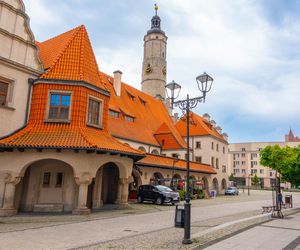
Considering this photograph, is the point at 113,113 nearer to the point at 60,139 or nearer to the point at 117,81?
the point at 117,81

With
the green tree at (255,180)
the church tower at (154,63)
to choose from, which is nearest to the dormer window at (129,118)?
the church tower at (154,63)

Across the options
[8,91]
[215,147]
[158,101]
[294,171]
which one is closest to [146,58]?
[158,101]

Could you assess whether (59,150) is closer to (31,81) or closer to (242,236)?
(31,81)

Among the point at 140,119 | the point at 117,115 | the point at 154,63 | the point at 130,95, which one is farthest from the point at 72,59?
the point at 154,63

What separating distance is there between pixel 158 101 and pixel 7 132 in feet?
107

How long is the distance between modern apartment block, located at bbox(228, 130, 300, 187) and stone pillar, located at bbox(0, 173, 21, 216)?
97.9 meters

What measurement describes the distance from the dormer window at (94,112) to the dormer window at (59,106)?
1421 mm

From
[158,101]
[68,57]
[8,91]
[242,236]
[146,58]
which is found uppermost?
[146,58]

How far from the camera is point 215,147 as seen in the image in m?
47.7

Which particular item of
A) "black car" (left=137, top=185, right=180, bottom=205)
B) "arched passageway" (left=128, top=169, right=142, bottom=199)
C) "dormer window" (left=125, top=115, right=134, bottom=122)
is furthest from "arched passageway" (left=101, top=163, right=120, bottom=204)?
"dormer window" (left=125, top=115, right=134, bottom=122)

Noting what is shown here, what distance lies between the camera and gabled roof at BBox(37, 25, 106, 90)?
62.0ft

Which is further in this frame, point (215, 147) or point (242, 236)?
point (215, 147)

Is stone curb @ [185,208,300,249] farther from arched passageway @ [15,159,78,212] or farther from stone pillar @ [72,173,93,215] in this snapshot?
arched passageway @ [15,159,78,212]

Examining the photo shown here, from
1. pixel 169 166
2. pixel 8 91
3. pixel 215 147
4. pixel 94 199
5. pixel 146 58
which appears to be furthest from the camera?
pixel 146 58
